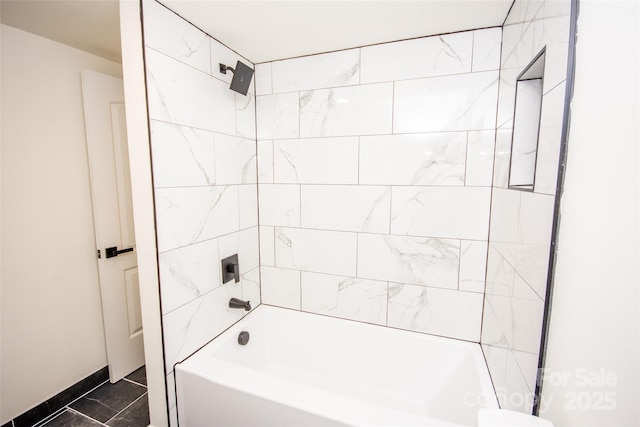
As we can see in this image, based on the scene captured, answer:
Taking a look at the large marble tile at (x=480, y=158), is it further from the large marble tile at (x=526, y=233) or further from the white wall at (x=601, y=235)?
the white wall at (x=601, y=235)

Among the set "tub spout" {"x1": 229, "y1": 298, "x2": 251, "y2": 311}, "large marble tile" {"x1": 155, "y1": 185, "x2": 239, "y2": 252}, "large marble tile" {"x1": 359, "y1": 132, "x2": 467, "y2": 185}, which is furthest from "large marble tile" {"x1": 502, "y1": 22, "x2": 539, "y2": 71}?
"tub spout" {"x1": 229, "y1": 298, "x2": 251, "y2": 311}

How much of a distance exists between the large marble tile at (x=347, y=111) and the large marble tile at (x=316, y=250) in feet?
2.21

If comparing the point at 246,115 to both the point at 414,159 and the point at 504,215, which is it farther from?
the point at 504,215

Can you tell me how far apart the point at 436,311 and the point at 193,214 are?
1.54 metres

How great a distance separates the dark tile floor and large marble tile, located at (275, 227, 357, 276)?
126cm

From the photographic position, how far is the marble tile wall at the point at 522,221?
822 mm

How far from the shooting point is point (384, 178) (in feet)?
5.68

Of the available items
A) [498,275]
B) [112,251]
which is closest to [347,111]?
[498,275]

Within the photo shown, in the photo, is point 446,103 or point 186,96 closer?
point 186,96

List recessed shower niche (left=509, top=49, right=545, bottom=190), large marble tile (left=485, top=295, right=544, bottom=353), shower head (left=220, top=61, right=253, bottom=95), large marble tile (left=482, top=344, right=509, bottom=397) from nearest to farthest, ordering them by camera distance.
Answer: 1. large marble tile (left=485, top=295, right=544, bottom=353)
2. recessed shower niche (left=509, top=49, right=545, bottom=190)
3. large marble tile (left=482, top=344, right=509, bottom=397)
4. shower head (left=220, top=61, right=253, bottom=95)

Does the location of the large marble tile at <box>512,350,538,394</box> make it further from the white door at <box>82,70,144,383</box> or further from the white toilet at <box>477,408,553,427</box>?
the white door at <box>82,70,144,383</box>

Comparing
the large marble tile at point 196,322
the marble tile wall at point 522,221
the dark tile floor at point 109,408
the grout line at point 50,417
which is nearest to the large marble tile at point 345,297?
the large marble tile at point 196,322

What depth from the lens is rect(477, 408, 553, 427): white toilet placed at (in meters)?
0.74

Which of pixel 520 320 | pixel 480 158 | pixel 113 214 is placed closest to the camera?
pixel 520 320
